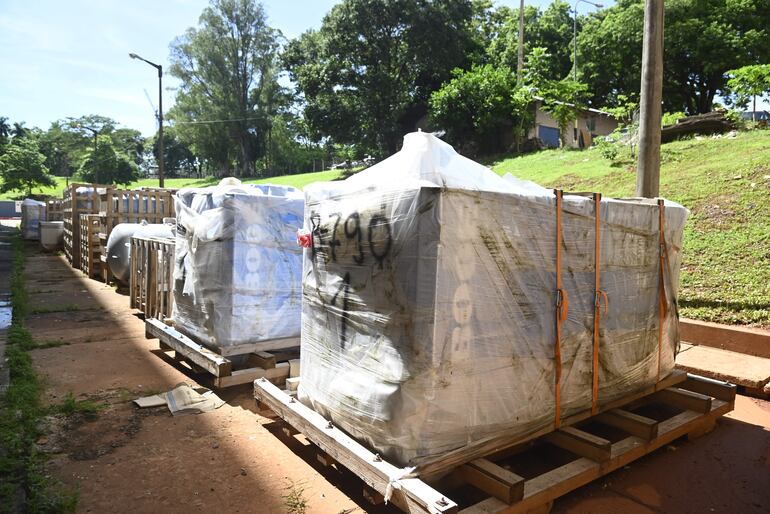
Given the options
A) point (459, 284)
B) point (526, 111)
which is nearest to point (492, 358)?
point (459, 284)

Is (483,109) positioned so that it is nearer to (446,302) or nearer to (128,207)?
(128,207)

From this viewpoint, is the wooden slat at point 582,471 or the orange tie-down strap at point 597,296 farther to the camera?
the orange tie-down strap at point 597,296

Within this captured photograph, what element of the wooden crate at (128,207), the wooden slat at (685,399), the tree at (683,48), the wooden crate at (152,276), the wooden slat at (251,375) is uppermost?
the tree at (683,48)

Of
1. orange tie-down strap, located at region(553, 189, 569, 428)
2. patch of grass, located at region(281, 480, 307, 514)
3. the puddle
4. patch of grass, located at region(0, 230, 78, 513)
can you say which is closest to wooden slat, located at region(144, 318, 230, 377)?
patch of grass, located at region(0, 230, 78, 513)

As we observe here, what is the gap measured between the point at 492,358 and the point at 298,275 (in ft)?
8.91

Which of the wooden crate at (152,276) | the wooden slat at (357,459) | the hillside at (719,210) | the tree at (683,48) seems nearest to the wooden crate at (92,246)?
the wooden crate at (152,276)

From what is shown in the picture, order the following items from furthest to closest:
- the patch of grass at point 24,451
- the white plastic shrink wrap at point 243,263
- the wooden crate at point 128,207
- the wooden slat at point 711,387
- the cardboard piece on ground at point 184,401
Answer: the wooden crate at point 128,207, the white plastic shrink wrap at point 243,263, the cardboard piece on ground at point 184,401, the wooden slat at point 711,387, the patch of grass at point 24,451

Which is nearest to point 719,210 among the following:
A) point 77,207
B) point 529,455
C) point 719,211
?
point 719,211

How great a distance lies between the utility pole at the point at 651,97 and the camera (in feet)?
21.3

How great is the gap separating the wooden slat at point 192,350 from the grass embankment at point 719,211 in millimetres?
5606

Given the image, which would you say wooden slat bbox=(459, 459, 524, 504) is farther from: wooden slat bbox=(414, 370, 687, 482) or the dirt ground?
the dirt ground

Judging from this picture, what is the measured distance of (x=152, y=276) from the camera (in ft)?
24.2

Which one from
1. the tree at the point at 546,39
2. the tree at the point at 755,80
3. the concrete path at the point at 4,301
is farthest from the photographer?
the tree at the point at 546,39

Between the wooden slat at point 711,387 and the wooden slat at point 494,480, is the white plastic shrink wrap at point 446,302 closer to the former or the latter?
the wooden slat at point 494,480
